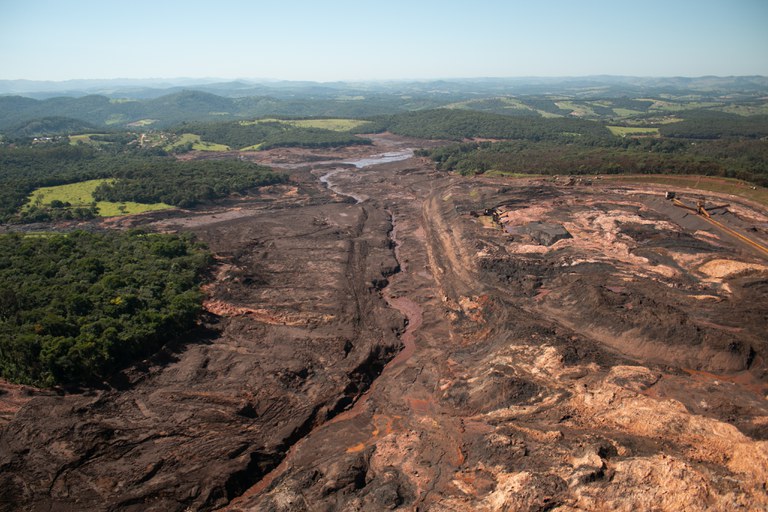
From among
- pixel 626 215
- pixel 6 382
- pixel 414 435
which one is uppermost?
pixel 626 215

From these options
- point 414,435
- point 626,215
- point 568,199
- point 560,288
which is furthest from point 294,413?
point 568,199

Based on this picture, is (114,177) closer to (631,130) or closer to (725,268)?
(725,268)

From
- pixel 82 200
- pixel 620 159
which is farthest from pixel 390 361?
pixel 620 159

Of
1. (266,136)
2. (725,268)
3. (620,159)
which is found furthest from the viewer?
(266,136)

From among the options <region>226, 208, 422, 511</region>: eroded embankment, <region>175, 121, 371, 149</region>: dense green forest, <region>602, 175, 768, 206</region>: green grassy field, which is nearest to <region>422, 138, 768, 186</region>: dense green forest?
<region>602, 175, 768, 206</region>: green grassy field

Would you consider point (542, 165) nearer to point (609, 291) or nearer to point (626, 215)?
point (626, 215)
